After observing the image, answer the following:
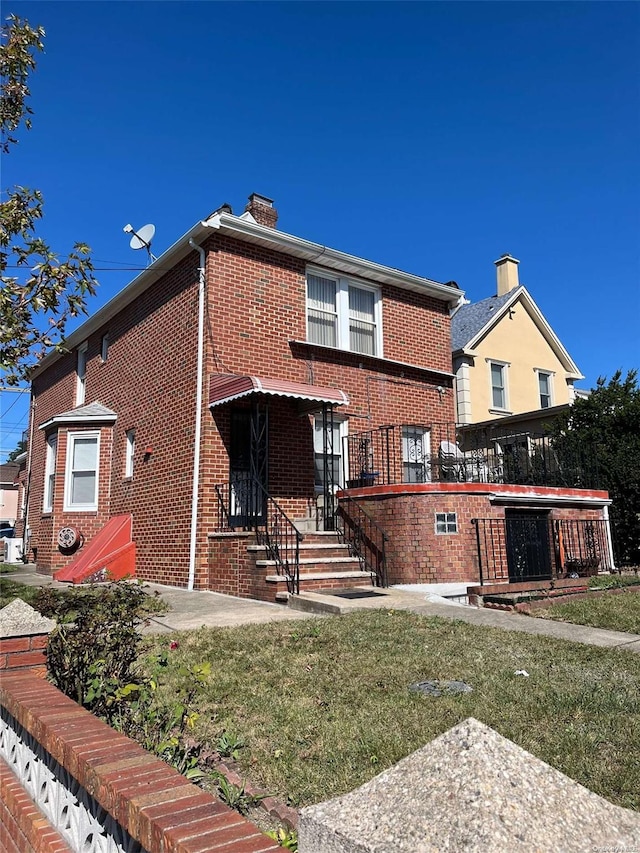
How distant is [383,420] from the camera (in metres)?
14.8

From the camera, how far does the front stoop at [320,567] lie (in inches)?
399

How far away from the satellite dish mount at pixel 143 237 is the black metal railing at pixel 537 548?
31.0 ft

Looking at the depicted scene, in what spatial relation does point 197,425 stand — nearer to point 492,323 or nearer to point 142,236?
point 142,236

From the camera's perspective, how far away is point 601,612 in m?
8.42

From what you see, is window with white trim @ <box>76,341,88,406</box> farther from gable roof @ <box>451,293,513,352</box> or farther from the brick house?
gable roof @ <box>451,293,513,352</box>

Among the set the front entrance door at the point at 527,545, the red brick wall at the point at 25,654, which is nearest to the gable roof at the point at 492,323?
the front entrance door at the point at 527,545

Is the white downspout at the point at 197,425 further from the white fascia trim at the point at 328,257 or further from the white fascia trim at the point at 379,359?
the white fascia trim at the point at 379,359

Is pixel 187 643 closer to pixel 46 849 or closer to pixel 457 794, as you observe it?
pixel 46 849

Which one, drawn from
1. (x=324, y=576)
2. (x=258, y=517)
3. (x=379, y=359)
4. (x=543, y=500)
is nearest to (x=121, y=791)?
(x=324, y=576)

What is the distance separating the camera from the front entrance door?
11570mm

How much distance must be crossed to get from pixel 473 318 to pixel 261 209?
1108 centimetres

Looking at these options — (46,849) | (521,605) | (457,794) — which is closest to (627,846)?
(457,794)

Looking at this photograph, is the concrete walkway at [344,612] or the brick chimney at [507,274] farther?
the brick chimney at [507,274]

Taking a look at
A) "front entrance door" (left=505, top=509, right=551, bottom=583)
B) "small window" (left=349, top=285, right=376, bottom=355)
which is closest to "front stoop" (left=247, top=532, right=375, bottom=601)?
"front entrance door" (left=505, top=509, right=551, bottom=583)
